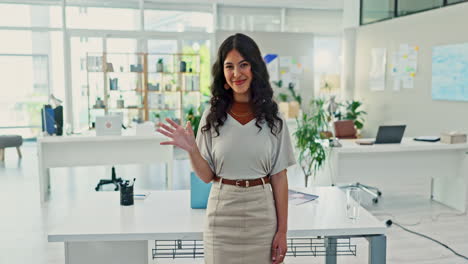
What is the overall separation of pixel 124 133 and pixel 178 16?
504 cm

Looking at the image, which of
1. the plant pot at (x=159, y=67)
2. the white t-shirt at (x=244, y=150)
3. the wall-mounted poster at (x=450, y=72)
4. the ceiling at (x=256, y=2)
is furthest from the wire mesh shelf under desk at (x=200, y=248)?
the ceiling at (x=256, y=2)

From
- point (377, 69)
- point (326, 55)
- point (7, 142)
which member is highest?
point (326, 55)

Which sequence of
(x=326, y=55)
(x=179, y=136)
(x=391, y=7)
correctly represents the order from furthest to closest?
(x=326, y=55)
(x=391, y=7)
(x=179, y=136)

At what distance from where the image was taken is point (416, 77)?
726 cm

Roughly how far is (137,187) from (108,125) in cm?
125

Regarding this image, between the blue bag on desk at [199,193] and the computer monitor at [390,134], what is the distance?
310 cm

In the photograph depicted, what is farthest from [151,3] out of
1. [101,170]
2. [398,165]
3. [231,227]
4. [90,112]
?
[231,227]

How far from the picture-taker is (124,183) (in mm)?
2697

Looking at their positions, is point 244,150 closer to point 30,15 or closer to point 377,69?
point 377,69

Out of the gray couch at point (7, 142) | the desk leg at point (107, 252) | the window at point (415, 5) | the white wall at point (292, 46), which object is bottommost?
the gray couch at point (7, 142)

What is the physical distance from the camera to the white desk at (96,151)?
17.6ft

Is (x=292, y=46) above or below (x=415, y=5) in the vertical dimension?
below

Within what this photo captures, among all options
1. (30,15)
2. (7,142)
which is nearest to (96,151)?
(7,142)

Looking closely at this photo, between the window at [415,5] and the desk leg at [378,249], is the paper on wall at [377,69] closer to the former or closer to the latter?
the window at [415,5]
